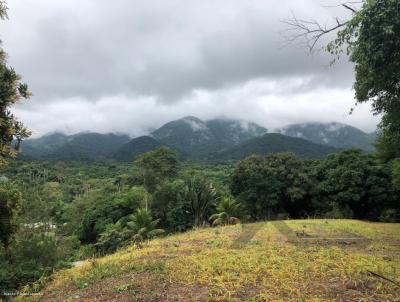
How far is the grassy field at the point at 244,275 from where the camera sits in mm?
6582

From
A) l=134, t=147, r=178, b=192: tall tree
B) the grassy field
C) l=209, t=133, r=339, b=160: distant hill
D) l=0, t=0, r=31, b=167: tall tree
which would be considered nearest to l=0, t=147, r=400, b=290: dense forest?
l=134, t=147, r=178, b=192: tall tree

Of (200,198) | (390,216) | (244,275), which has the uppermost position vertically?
(244,275)

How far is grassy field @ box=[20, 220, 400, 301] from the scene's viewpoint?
21.6 feet

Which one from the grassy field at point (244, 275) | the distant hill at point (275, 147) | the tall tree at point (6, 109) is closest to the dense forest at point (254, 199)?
the grassy field at point (244, 275)

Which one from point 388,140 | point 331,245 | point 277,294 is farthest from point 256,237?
point 277,294

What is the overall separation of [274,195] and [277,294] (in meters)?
23.0

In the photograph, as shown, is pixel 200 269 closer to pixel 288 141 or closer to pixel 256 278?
pixel 256 278

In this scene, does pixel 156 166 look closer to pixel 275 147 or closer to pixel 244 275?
pixel 244 275

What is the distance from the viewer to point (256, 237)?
13.6 meters

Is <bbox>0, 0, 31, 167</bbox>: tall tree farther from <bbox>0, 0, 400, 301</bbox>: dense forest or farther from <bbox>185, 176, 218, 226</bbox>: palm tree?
<bbox>185, 176, 218, 226</bbox>: palm tree

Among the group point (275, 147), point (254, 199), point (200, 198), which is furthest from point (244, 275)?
point (275, 147)

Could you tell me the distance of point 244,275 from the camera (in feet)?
25.0

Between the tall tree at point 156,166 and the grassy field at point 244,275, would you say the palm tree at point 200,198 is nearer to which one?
the grassy field at point 244,275

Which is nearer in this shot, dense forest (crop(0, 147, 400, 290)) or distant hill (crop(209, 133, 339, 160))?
dense forest (crop(0, 147, 400, 290))
